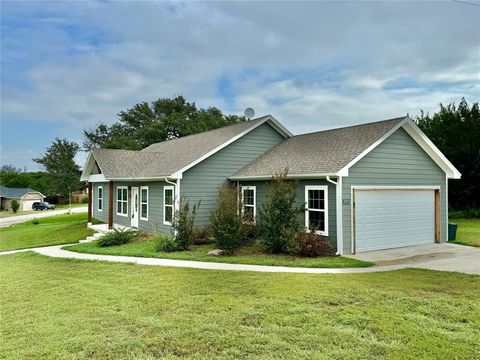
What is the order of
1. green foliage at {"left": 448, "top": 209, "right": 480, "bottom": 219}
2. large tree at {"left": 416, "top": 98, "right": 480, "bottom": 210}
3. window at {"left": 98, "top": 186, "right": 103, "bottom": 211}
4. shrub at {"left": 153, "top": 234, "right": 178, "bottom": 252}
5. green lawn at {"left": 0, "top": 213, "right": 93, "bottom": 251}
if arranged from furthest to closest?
1. large tree at {"left": 416, "top": 98, "right": 480, "bottom": 210}
2. green foliage at {"left": 448, "top": 209, "right": 480, "bottom": 219}
3. window at {"left": 98, "top": 186, "right": 103, "bottom": 211}
4. green lawn at {"left": 0, "top": 213, "right": 93, "bottom": 251}
5. shrub at {"left": 153, "top": 234, "right": 178, "bottom": 252}

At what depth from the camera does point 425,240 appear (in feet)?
44.9

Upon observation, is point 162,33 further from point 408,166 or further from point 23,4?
point 408,166

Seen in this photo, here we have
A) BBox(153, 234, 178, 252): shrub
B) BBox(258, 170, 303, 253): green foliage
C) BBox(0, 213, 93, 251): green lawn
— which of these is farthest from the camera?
BBox(0, 213, 93, 251): green lawn

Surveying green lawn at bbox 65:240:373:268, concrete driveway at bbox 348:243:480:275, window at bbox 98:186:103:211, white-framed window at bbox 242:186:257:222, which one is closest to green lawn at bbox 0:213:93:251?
window at bbox 98:186:103:211

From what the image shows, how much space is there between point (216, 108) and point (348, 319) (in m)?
46.1

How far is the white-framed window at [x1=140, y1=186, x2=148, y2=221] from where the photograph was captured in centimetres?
1714

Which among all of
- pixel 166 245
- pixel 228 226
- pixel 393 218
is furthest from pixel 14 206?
pixel 393 218

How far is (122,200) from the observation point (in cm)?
1973

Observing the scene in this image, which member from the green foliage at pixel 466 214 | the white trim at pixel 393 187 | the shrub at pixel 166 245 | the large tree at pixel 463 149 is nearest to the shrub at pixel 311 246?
the white trim at pixel 393 187

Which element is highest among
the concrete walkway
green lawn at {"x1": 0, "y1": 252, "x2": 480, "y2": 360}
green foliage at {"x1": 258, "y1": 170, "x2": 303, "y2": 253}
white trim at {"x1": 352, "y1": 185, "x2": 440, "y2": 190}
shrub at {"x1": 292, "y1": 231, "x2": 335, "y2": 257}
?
white trim at {"x1": 352, "y1": 185, "x2": 440, "y2": 190}

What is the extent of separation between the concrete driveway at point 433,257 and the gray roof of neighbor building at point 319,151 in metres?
3.10

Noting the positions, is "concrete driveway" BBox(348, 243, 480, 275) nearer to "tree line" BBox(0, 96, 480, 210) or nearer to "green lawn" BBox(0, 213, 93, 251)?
"green lawn" BBox(0, 213, 93, 251)

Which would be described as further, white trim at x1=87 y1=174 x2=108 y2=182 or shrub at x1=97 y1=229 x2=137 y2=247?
white trim at x1=87 y1=174 x2=108 y2=182

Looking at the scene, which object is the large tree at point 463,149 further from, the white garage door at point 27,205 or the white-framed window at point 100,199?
the white garage door at point 27,205
